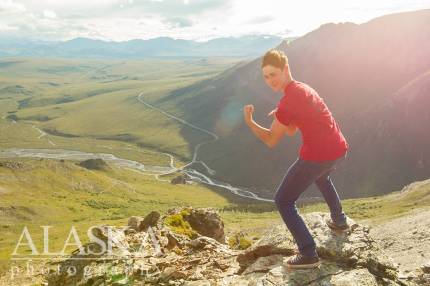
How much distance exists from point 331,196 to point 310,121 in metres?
3.66

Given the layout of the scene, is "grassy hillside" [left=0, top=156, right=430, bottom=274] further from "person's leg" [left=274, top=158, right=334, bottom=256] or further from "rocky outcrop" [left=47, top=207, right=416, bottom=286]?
"person's leg" [left=274, top=158, right=334, bottom=256]

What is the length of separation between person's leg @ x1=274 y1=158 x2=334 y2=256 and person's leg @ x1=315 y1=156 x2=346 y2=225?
1468 millimetres

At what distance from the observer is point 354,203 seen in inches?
A: 5133

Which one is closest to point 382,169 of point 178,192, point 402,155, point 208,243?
point 402,155

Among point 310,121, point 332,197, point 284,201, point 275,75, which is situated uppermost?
point 275,75

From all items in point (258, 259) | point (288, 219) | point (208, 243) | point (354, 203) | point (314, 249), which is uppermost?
point (288, 219)

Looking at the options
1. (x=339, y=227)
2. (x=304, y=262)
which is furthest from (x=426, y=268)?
(x=304, y=262)

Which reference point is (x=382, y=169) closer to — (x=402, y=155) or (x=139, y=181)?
(x=402, y=155)

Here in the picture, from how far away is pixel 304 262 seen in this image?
1304cm

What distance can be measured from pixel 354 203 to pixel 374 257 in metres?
122

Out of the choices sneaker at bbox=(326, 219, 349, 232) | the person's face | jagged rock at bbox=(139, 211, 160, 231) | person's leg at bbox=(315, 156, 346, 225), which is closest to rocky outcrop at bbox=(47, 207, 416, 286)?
sneaker at bbox=(326, 219, 349, 232)

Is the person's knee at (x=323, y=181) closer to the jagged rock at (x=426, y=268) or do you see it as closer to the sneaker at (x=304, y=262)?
the sneaker at (x=304, y=262)

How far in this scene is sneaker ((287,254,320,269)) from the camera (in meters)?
13.0

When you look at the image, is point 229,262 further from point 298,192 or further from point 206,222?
point 206,222
